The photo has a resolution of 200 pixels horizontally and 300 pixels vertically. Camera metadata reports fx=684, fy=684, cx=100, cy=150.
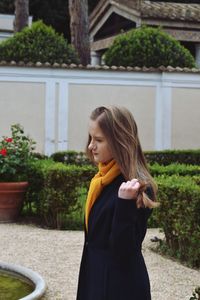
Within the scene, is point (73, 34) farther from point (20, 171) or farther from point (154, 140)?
point (20, 171)

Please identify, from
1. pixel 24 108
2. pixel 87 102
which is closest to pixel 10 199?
pixel 24 108

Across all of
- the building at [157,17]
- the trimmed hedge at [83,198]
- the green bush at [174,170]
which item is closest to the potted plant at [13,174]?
the trimmed hedge at [83,198]

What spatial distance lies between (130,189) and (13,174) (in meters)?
7.21

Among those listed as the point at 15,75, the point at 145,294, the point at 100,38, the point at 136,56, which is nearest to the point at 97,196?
the point at 145,294

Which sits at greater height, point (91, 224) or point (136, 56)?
point (136, 56)

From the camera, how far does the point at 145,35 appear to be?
16.5 metres

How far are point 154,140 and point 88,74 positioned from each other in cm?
223

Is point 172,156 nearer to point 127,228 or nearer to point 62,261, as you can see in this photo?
point 62,261

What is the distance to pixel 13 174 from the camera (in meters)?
9.55

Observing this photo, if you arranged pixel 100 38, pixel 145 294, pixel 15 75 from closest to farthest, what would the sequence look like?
pixel 145 294
pixel 15 75
pixel 100 38

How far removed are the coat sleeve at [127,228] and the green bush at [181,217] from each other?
12.7 ft

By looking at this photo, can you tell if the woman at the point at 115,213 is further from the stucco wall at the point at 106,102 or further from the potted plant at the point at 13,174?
the stucco wall at the point at 106,102

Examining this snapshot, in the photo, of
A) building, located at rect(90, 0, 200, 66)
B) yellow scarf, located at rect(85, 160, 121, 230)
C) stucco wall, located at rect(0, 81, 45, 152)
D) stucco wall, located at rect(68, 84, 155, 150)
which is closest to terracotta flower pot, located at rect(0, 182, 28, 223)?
stucco wall, located at rect(0, 81, 45, 152)

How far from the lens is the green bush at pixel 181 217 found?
6.52 m
